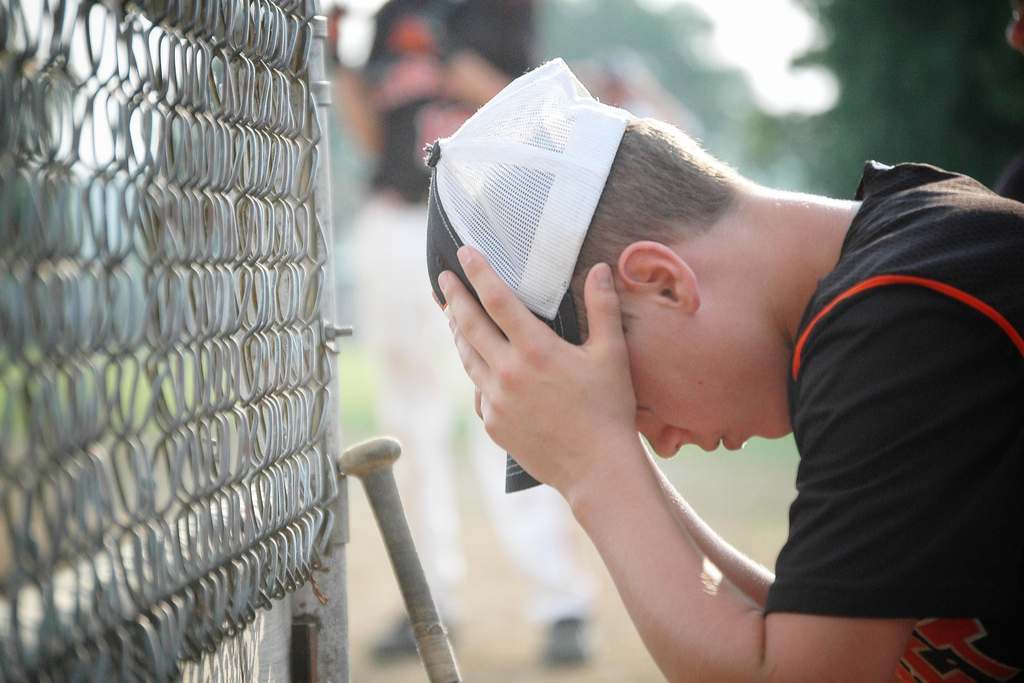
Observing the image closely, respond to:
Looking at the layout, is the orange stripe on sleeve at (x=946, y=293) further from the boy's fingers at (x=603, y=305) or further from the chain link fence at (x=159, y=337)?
the chain link fence at (x=159, y=337)

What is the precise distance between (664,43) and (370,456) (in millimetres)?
48987

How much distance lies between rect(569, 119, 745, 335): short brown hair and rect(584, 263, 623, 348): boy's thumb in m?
0.03

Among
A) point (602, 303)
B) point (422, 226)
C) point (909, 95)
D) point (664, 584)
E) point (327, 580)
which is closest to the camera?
point (664, 584)

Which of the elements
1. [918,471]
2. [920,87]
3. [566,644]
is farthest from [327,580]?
[920,87]

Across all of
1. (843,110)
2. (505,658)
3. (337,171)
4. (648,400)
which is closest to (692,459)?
(843,110)

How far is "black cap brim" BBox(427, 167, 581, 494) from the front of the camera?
1.45 meters

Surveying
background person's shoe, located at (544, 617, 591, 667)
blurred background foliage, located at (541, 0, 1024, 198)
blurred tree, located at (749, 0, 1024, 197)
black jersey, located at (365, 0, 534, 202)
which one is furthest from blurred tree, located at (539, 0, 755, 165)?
background person's shoe, located at (544, 617, 591, 667)

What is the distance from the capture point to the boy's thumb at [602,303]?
4.57 feet

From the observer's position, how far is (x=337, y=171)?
124 feet

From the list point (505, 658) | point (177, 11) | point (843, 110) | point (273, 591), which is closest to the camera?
point (177, 11)

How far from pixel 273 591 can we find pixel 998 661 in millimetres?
1008

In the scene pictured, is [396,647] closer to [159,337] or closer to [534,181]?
[534,181]

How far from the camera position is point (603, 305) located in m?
1.39

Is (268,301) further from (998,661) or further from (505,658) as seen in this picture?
(505,658)
